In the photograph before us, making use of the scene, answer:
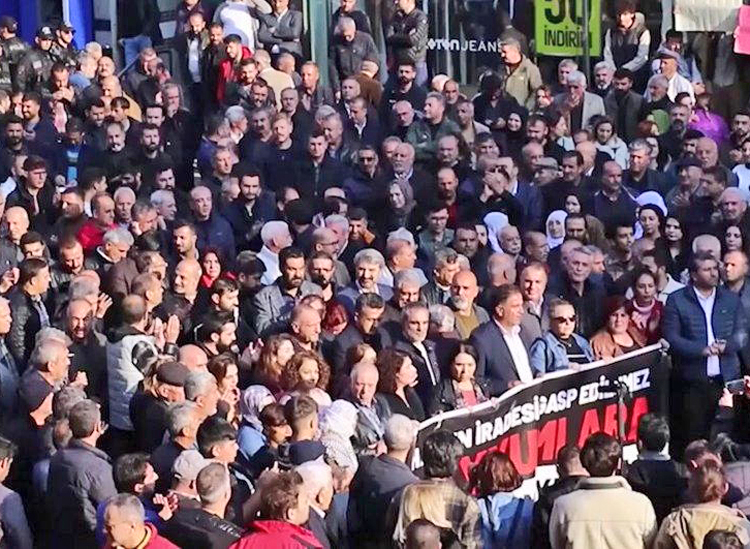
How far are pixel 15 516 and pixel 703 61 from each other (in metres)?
13.2

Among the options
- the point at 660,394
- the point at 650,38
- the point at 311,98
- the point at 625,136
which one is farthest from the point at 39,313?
the point at 650,38

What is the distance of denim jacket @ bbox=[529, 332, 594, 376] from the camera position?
12.8 m

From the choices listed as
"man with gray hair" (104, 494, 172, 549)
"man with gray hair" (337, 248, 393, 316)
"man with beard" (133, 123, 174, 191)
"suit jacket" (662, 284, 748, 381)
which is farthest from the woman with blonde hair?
"man with beard" (133, 123, 174, 191)

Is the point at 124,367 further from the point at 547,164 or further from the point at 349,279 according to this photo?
the point at 547,164

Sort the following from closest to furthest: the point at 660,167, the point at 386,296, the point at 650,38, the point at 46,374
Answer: the point at 46,374
the point at 386,296
the point at 660,167
the point at 650,38

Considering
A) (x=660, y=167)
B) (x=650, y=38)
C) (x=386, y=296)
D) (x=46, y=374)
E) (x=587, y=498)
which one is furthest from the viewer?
(x=650, y=38)

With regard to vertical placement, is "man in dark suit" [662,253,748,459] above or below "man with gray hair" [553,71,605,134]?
below

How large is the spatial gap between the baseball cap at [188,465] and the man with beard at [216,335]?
2.61 m

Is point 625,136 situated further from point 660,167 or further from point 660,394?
point 660,394

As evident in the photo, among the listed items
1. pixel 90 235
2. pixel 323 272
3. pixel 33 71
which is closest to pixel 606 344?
pixel 323 272

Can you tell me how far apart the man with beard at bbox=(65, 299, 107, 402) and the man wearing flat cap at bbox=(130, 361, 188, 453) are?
0.83 meters

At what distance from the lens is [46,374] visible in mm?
11133

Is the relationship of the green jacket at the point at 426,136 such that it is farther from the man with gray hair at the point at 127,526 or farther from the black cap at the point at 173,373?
the man with gray hair at the point at 127,526

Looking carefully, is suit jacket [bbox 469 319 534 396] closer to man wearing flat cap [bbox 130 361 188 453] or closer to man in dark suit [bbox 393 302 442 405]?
man in dark suit [bbox 393 302 442 405]
